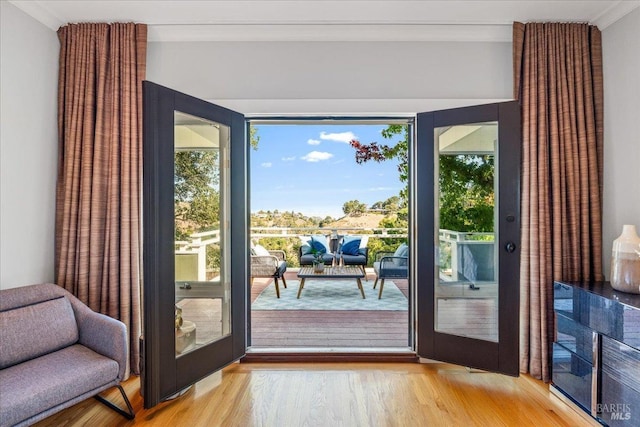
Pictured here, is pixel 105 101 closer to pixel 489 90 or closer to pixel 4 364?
pixel 4 364

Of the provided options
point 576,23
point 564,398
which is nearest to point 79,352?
point 564,398

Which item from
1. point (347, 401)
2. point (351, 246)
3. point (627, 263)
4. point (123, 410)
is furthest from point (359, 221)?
point (123, 410)

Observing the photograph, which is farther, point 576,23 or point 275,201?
point 275,201

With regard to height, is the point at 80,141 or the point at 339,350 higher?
the point at 80,141

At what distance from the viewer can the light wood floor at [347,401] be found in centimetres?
207

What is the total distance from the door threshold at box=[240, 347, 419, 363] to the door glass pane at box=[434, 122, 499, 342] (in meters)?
0.39

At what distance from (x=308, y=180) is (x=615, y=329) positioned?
5.83m

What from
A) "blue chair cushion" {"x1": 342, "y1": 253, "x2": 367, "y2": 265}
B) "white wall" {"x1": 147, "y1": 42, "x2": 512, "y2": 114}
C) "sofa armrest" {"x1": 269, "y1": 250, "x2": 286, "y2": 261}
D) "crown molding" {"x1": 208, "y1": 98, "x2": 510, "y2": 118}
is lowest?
"blue chair cushion" {"x1": 342, "y1": 253, "x2": 367, "y2": 265}

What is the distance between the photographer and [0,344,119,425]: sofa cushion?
5.38 feet

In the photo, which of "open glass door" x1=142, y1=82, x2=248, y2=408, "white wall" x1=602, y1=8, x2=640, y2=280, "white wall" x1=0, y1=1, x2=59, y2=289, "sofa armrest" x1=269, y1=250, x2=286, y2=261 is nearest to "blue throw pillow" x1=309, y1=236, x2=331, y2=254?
"sofa armrest" x1=269, y1=250, x2=286, y2=261

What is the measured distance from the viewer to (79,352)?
2.11 meters

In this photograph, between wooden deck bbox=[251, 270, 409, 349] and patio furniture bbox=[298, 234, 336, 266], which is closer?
wooden deck bbox=[251, 270, 409, 349]

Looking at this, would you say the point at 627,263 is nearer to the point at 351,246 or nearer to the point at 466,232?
the point at 466,232

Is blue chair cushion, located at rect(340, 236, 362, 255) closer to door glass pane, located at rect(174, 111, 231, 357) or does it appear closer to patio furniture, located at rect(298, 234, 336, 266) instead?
patio furniture, located at rect(298, 234, 336, 266)
